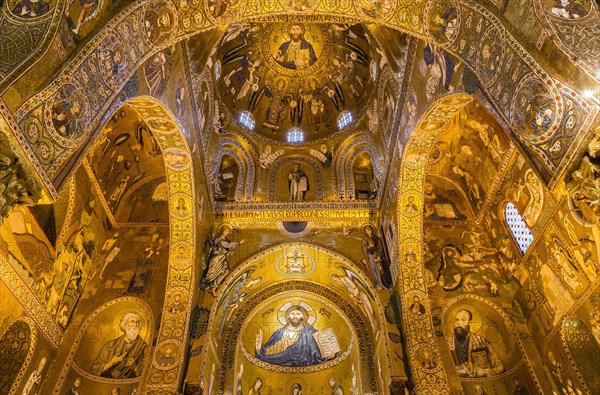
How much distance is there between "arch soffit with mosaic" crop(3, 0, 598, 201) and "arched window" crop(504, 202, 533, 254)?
20.6 ft

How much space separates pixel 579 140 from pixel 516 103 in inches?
45.5

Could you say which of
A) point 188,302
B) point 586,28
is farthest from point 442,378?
point 586,28

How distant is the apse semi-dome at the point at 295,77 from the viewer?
13.8m

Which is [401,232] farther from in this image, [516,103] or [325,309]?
[516,103]

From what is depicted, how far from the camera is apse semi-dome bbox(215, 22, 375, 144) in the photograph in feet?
45.1

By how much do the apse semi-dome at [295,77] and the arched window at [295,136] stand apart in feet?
0.44

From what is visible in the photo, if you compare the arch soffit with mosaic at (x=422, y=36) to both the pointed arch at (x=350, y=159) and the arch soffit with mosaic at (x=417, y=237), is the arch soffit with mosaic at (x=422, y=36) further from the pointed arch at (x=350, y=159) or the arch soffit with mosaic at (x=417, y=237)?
the pointed arch at (x=350, y=159)

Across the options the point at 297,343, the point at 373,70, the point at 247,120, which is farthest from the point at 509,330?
the point at 247,120

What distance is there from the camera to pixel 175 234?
1091 centimetres

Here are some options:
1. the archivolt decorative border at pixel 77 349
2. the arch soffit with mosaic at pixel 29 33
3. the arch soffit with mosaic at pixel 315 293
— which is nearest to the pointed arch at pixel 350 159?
the arch soffit with mosaic at pixel 315 293

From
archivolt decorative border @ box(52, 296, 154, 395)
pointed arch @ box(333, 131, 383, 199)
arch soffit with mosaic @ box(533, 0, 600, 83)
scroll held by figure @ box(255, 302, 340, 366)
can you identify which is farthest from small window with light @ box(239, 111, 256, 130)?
arch soffit with mosaic @ box(533, 0, 600, 83)

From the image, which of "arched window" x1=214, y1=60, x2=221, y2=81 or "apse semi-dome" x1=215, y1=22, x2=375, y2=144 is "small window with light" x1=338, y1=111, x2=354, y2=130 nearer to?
"apse semi-dome" x1=215, y1=22, x2=375, y2=144

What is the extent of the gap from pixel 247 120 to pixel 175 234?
5632mm

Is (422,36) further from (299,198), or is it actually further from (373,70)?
(299,198)
